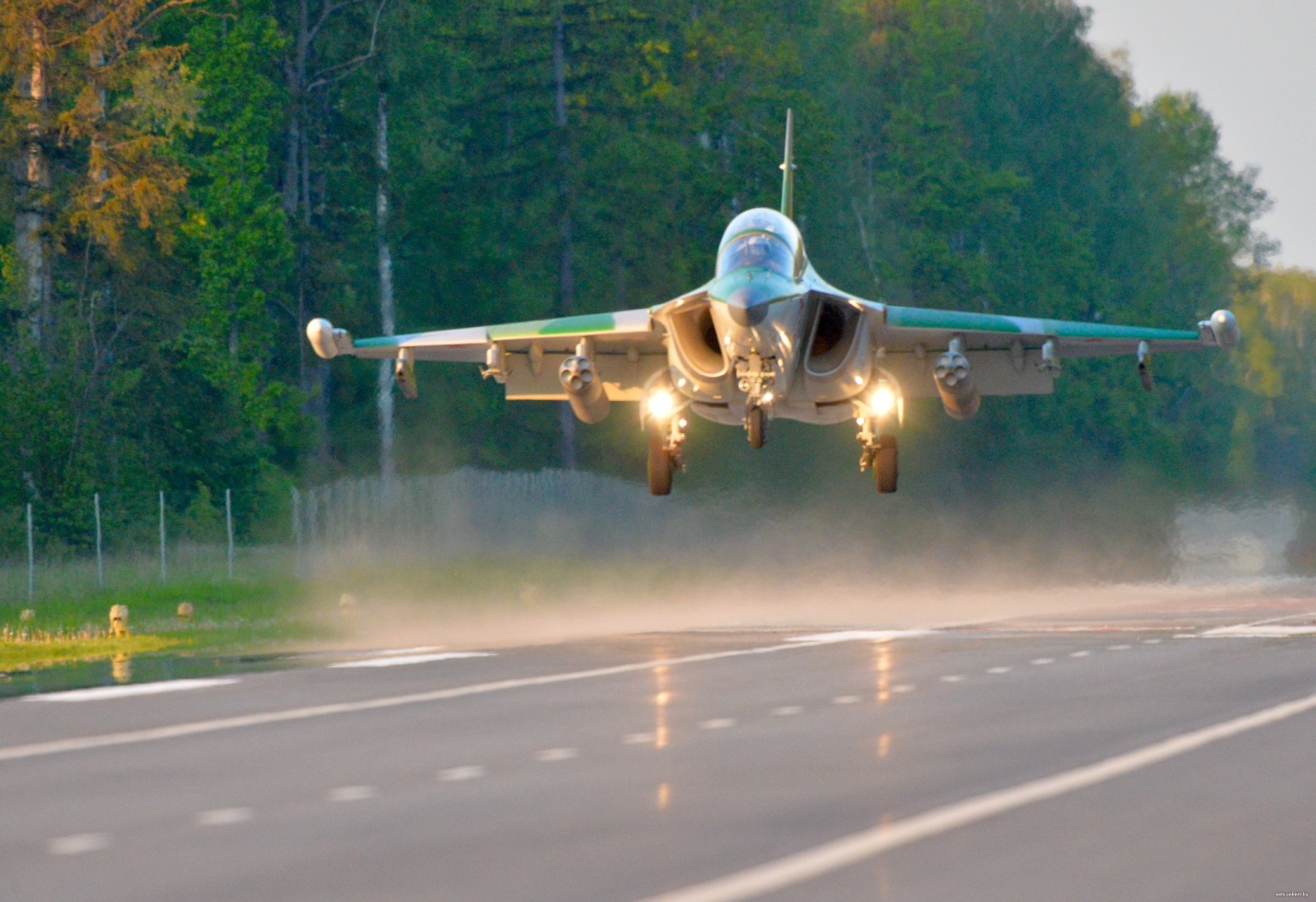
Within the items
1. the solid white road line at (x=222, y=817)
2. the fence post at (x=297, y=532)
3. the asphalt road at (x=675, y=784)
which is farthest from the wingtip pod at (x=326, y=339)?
the solid white road line at (x=222, y=817)

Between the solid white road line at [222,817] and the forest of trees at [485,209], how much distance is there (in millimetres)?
24757

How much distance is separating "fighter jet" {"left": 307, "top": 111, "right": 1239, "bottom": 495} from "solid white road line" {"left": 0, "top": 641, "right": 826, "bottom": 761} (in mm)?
4220

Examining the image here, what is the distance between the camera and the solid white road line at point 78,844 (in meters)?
8.99

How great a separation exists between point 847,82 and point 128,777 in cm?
6594

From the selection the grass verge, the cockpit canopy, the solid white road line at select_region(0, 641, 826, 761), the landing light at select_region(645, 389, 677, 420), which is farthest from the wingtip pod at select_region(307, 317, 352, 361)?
the solid white road line at select_region(0, 641, 826, 761)

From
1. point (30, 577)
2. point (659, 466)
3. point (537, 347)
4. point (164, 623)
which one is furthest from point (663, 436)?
point (30, 577)

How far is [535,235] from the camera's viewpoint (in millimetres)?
54031

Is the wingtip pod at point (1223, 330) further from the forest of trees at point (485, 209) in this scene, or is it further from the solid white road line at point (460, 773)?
the solid white road line at point (460, 773)

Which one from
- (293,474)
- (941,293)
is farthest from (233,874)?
(941,293)

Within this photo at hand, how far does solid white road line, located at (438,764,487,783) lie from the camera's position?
11336 mm

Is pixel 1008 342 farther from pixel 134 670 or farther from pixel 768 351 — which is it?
pixel 134 670

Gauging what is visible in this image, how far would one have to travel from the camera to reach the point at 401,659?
2077 centimetres

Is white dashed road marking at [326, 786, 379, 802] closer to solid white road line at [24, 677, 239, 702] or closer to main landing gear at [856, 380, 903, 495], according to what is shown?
solid white road line at [24, 677, 239, 702]

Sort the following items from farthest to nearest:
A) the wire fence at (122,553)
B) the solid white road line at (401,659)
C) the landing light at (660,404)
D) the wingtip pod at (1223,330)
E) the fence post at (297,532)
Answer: the fence post at (297,532)
the wire fence at (122,553)
the landing light at (660,404)
the wingtip pod at (1223,330)
the solid white road line at (401,659)
